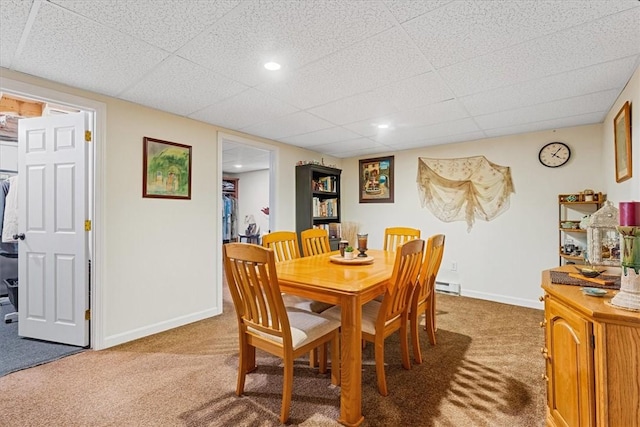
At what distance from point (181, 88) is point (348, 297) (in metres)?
2.05

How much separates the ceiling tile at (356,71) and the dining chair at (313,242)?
137 cm

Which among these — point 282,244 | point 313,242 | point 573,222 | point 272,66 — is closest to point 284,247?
point 282,244

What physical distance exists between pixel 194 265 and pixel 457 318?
2.89 metres

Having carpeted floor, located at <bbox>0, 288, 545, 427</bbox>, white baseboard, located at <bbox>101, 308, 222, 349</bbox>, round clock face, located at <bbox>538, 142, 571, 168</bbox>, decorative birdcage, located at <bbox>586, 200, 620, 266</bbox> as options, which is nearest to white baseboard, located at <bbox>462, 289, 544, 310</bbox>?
carpeted floor, located at <bbox>0, 288, 545, 427</bbox>

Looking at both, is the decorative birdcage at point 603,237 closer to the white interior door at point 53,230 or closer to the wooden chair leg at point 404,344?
the wooden chair leg at point 404,344

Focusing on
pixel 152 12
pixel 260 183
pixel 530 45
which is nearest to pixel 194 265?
pixel 152 12

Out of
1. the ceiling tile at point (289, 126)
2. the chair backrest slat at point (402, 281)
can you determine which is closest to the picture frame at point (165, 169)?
the ceiling tile at point (289, 126)

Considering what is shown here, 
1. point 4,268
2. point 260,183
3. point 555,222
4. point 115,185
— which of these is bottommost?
point 4,268

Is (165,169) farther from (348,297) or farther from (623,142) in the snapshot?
(623,142)

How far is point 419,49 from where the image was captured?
1845 millimetres

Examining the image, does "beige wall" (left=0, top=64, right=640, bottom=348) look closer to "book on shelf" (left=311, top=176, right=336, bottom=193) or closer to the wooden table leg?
"book on shelf" (left=311, top=176, right=336, bottom=193)

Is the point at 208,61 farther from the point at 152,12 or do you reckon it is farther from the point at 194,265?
the point at 194,265

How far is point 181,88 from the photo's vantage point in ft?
8.02

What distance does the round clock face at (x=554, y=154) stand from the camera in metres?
3.51
